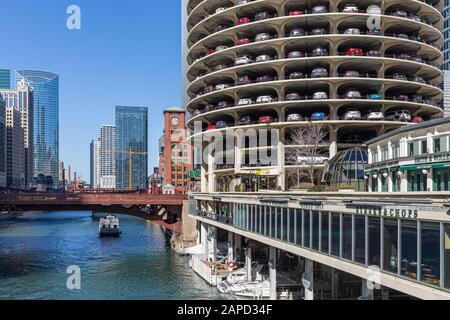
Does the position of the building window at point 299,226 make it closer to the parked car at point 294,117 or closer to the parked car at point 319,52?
the parked car at point 294,117

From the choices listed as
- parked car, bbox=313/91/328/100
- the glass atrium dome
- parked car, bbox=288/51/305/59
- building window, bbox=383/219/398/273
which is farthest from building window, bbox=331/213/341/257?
parked car, bbox=288/51/305/59

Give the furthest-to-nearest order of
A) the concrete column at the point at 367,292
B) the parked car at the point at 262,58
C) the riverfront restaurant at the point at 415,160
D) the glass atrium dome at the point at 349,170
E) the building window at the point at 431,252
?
the parked car at the point at 262,58 < the glass atrium dome at the point at 349,170 < the riverfront restaurant at the point at 415,160 < the concrete column at the point at 367,292 < the building window at the point at 431,252

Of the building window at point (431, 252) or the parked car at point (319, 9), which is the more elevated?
the parked car at point (319, 9)

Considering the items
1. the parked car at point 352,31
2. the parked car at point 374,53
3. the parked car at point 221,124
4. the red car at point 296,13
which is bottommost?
the parked car at point 221,124

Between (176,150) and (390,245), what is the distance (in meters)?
172

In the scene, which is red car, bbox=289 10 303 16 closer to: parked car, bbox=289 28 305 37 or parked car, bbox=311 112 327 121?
parked car, bbox=289 28 305 37

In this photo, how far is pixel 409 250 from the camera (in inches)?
708

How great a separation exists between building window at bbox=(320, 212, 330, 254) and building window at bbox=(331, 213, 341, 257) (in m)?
0.62

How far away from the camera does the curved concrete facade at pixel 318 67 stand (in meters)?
63.0

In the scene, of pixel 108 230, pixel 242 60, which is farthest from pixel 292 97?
pixel 108 230

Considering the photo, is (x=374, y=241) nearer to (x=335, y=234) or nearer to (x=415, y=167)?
(x=335, y=234)

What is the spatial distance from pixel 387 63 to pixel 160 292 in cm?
4422

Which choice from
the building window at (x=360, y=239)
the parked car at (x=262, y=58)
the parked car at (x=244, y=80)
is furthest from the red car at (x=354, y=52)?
the building window at (x=360, y=239)

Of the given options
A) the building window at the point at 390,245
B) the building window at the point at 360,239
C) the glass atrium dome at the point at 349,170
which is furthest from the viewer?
the glass atrium dome at the point at 349,170
